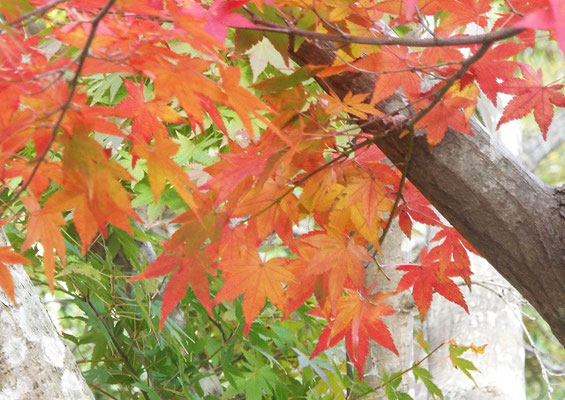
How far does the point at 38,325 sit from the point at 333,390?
60 cm

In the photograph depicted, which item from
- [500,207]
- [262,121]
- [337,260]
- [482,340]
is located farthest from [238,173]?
[482,340]

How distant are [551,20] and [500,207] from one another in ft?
1.10

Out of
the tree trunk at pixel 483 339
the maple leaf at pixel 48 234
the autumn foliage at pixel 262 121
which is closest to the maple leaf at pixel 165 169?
the autumn foliage at pixel 262 121

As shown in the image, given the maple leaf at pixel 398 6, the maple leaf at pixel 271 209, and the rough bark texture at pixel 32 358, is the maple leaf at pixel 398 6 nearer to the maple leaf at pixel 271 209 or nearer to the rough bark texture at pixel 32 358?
the maple leaf at pixel 271 209

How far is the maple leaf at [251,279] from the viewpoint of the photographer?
722 mm

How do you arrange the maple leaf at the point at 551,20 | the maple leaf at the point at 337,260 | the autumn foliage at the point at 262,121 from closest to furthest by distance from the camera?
the maple leaf at the point at 551,20
the autumn foliage at the point at 262,121
the maple leaf at the point at 337,260

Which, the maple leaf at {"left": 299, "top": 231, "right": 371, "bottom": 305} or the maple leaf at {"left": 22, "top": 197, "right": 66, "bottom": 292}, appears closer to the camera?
the maple leaf at {"left": 22, "top": 197, "right": 66, "bottom": 292}

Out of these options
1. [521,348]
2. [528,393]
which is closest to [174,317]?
[521,348]

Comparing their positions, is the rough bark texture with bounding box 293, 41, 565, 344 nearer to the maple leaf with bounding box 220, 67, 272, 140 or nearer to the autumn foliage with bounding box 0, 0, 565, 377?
the autumn foliage with bounding box 0, 0, 565, 377

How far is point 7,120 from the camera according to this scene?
0.52 meters

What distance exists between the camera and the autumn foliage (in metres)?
0.50

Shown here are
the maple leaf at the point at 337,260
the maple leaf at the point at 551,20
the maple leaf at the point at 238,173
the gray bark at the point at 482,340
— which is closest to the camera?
the maple leaf at the point at 551,20

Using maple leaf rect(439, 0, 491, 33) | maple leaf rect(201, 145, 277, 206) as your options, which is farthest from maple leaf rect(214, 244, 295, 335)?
maple leaf rect(439, 0, 491, 33)

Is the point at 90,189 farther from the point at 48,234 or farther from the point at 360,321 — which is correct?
the point at 360,321
